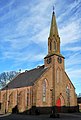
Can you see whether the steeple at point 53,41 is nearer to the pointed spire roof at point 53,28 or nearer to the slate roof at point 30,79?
the pointed spire roof at point 53,28

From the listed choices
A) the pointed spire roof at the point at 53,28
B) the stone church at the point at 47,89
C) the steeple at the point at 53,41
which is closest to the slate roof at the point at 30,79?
the stone church at the point at 47,89

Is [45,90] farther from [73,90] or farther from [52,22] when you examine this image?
[52,22]

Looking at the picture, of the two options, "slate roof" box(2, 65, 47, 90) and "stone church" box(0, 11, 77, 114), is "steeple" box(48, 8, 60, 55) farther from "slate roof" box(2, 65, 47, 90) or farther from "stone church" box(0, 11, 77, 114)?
"slate roof" box(2, 65, 47, 90)

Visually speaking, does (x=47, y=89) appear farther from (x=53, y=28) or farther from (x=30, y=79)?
(x=53, y=28)

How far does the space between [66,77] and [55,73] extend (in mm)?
5364

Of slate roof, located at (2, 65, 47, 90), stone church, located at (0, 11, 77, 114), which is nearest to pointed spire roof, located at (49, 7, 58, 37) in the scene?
stone church, located at (0, 11, 77, 114)

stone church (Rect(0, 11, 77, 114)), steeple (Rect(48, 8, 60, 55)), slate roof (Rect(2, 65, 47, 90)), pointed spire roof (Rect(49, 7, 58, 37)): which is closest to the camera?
stone church (Rect(0, 11, 77, 114))

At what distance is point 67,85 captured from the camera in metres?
55.2

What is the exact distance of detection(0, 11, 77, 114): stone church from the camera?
4744cm

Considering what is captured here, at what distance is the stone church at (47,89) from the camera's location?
4744 cm

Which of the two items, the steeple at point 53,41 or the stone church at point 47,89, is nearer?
the stone church at point 47,89

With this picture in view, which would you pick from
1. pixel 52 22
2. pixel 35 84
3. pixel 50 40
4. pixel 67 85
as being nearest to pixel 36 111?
pixel 35 84

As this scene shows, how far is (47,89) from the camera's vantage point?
49656 millimetres

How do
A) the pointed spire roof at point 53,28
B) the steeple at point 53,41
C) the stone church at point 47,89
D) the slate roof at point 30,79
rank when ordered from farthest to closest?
the pointed spire roof at point 53,28
the steeple at point 53,41
the slate roof at point 30,79
the stone church at point 47,89
